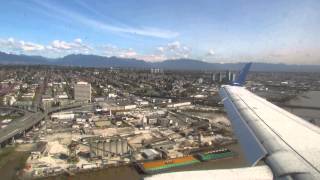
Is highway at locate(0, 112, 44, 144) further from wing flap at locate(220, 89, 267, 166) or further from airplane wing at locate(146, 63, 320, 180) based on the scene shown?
airplane wing at locate(146, 63, 320, 180)

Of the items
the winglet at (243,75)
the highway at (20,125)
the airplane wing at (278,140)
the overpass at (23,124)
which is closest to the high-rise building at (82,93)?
the overpass at (23,124)

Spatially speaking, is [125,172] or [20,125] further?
[20,125]

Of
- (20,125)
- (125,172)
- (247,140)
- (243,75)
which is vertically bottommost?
(125,172)

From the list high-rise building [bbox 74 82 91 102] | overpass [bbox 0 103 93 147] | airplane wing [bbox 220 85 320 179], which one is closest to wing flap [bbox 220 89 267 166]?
airplane wing [bbox 220 85 320 179]

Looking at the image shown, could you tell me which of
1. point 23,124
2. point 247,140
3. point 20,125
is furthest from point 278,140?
point 23,124

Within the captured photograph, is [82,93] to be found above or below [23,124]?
above

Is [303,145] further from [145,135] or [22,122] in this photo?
[22,122]

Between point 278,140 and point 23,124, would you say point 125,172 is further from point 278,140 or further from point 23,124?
point 23,124

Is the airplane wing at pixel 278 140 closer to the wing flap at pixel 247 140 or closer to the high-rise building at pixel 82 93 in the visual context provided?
the wing flap at pixel 247 140
